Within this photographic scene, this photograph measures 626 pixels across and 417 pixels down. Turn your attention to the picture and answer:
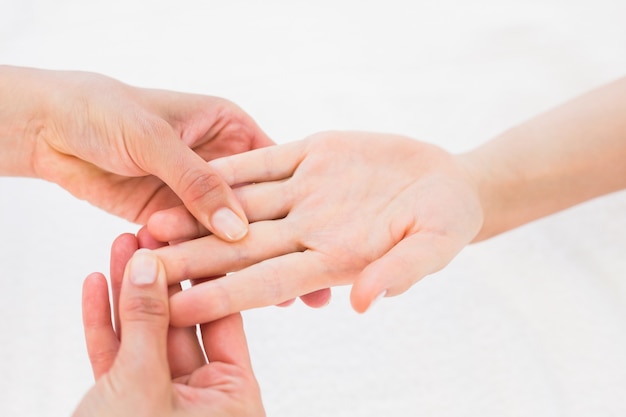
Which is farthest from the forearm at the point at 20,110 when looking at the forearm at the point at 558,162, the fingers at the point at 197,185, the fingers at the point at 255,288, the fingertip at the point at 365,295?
the forearm at the point at 558,162

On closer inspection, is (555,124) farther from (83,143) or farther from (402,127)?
(83,143)

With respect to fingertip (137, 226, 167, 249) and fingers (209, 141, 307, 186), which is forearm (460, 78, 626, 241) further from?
fingertip (137, 226, 167, 249)

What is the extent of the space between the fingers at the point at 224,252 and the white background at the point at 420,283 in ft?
1.14

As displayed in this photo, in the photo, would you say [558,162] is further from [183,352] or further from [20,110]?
[20,110]

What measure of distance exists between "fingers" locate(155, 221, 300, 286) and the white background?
35cm

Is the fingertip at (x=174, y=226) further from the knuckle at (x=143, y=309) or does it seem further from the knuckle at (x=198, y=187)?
the knuckle at (x=143, y=309)

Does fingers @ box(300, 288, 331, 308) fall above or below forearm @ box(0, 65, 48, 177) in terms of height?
below

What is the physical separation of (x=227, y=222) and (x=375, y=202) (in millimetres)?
276

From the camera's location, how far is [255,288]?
111 cm

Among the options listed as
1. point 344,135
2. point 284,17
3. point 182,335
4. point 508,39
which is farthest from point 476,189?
point 284,17

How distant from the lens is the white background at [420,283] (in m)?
1.39

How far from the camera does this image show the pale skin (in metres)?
1.10

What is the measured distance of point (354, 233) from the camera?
3.91 feet

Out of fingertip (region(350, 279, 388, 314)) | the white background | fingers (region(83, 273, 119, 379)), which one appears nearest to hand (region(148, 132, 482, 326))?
fingertip (region(350, 279, 388, 314))
